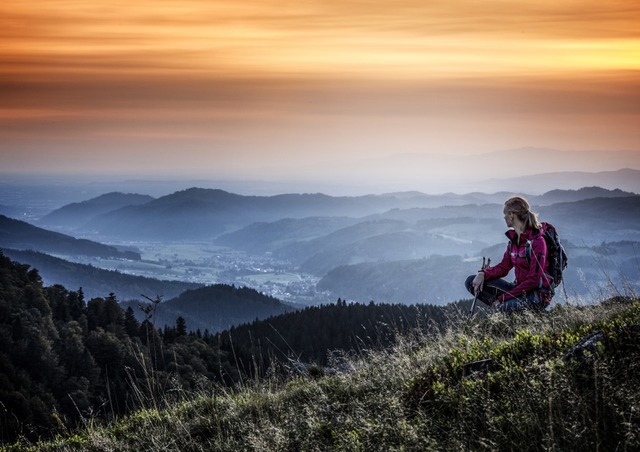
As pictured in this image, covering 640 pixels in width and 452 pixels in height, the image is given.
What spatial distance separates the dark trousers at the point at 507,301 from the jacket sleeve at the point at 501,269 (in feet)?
0.68

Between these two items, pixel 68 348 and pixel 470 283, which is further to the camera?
pixel 68 348

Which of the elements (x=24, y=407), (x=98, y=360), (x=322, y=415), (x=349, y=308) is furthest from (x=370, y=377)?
(x=349, y=308)

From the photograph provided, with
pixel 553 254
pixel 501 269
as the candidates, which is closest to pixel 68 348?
pixel 501 269

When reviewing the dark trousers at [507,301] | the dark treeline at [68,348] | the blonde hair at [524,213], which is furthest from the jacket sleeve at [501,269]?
the dark treeline at [68,348]

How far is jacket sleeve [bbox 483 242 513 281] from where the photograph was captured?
11.0m

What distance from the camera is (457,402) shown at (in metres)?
6.40

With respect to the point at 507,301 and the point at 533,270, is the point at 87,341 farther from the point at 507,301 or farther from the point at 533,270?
the point at 533,270

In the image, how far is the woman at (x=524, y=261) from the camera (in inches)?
405

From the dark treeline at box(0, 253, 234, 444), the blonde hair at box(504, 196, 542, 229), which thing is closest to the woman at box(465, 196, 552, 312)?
the blonde hair at box(504, 196, 542, 229)

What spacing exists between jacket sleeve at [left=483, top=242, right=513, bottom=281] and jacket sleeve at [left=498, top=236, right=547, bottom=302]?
8.8 inches

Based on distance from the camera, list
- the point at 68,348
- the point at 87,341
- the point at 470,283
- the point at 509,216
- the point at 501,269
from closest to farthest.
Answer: the point at 509,216 < the point at 501,269 < the point at 470,283 < the point at 68,348 < the point at 87,341

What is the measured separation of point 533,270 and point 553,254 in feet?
1.36

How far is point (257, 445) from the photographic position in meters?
6.64

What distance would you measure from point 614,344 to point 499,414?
1.51 metres
